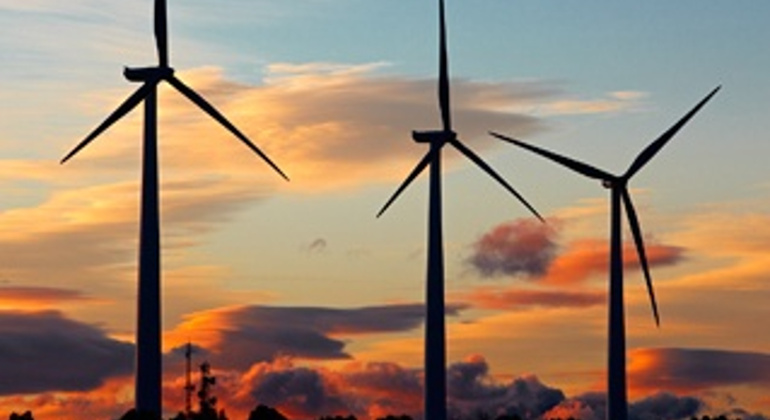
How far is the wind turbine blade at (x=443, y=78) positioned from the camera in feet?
592

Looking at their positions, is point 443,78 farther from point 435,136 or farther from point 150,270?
point 150,270

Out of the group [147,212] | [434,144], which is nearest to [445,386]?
[434,144]

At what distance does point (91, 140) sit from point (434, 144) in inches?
1286

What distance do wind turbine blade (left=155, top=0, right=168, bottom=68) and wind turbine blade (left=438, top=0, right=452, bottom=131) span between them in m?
24.2

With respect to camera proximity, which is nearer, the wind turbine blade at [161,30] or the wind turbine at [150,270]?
the wind turbine at [150,270]

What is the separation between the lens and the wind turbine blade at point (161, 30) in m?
166

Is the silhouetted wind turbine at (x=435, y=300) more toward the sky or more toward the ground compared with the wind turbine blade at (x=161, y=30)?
more toward the ground

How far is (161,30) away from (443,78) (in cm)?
2582

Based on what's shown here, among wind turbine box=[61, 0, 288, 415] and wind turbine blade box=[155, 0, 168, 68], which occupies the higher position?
wind turbine blade box=[155, 0, 168, 68]

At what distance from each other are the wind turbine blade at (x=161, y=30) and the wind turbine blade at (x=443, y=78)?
954 inches

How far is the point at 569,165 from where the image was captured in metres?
168

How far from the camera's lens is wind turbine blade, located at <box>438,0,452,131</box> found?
7101 inches

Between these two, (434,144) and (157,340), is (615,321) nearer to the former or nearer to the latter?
(434,144)

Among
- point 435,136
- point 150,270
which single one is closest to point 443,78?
point 435,136
